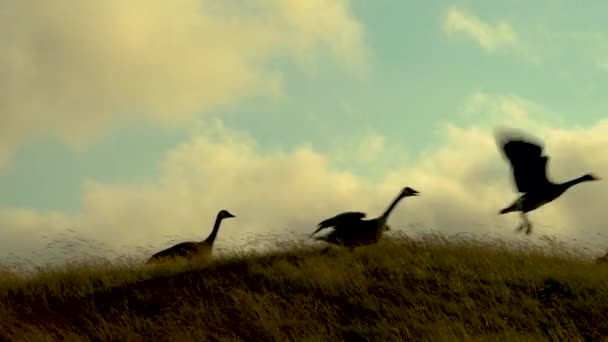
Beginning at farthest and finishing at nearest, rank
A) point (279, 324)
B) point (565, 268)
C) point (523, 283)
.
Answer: point (565, 268), point (523, 283), point (279, 324)

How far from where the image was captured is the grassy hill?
1352cm

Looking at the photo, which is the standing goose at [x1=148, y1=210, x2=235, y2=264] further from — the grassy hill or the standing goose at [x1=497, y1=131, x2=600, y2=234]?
the standing goose at [x1=497, y1=131, x2=600, y2=234]

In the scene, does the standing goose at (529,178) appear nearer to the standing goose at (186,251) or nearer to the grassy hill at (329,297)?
the grassy hill at (329,297)

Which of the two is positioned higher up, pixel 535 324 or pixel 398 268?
pixel 398 268

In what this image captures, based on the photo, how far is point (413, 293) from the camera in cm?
1505

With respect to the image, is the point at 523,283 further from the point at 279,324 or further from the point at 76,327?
the point at 76,327

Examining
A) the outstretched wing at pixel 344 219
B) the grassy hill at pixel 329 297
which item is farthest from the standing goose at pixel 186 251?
the outstretched wing at pixel 344 219

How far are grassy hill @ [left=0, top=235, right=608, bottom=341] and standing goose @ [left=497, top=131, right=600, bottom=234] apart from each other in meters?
0.94

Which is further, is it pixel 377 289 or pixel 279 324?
pixel 377 289

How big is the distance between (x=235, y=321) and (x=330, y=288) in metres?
1.86

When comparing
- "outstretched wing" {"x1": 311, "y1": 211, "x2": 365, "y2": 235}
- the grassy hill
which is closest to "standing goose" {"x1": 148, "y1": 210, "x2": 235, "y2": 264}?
the grassy hill

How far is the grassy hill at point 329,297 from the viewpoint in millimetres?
13523

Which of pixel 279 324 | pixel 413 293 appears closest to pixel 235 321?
pixel 279 324

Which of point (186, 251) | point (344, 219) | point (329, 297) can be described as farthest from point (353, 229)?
point (186, 251)
